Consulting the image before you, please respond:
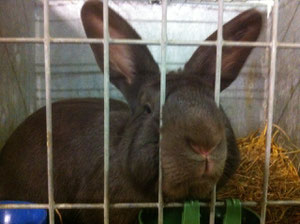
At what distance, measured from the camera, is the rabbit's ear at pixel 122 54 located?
2245 mm

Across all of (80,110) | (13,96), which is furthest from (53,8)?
(80,110)

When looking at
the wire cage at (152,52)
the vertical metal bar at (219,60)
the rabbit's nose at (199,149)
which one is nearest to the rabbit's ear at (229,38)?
the vertical metal bar at (219,60)

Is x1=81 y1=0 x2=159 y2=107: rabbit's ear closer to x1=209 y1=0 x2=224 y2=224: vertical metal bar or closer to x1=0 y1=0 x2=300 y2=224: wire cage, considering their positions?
x1=209 y1=0 x2=224 y2=224: vertical metal bar

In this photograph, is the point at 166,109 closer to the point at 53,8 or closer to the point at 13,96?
the point at 13,96

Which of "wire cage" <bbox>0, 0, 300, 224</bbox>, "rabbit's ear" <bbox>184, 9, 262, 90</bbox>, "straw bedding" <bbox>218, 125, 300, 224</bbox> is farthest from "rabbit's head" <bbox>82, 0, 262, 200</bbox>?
"wire cage" <bbox>0, 0, 300, 224</bbox>

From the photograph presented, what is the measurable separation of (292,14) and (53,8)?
2307 millimetres

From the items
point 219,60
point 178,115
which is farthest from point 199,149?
point 219,60

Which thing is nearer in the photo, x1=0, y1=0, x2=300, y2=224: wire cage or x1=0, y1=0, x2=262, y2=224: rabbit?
x1=0, y1=0, x2=262, y2=224: rabbit

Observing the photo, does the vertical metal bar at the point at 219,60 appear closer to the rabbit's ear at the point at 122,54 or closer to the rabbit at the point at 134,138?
the rabbit at the point at 134,138

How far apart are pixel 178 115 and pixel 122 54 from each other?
824 millimetres

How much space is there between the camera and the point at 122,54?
2.38 metres

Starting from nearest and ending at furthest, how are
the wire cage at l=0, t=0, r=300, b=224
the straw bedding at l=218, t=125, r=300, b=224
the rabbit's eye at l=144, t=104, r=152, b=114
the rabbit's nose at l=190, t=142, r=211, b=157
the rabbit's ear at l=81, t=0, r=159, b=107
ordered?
the rabbit's nose at l=190, t=142, r=211, b=157
the rabbit's eye at l=144, t=104, r=152, b=114
the rabbit's ear at l=81, t=0, r=159, b=107
the straw bedding at l=218, t=125, r=300, b=224
the wire cage at l=0, t=0, r=300, b=224

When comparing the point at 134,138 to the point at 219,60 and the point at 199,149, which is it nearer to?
the point at 199,149

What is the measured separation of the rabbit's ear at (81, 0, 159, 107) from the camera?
225 centimetres
